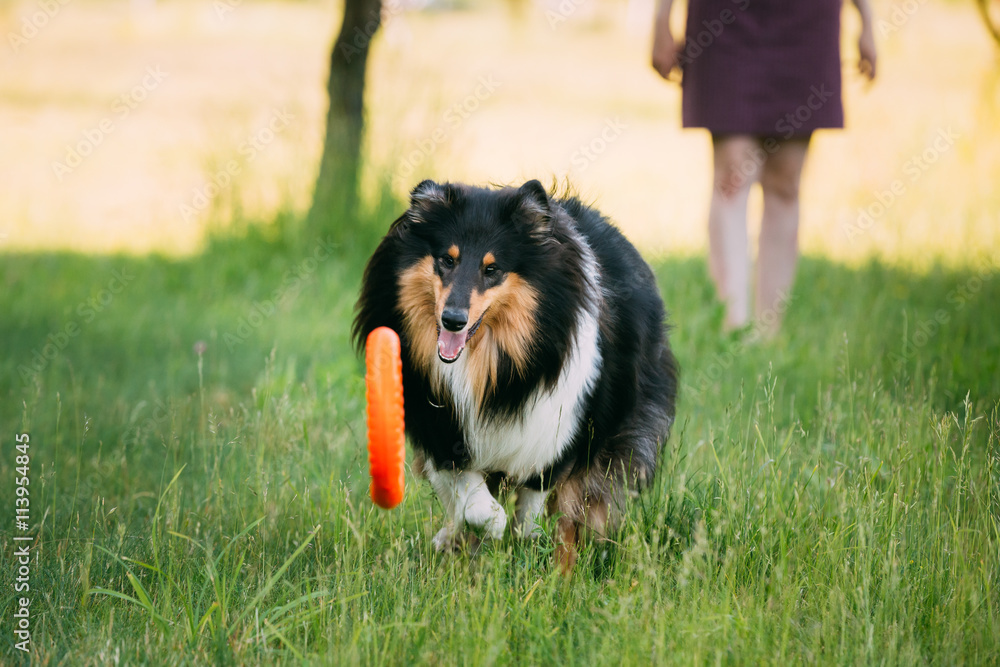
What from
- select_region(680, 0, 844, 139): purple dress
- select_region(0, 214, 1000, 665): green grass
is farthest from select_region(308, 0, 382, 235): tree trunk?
select_region(680, 0, 844, 139): purple dress

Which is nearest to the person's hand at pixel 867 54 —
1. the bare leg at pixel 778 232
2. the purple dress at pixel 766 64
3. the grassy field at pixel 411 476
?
the purple dress at pixel 766 64

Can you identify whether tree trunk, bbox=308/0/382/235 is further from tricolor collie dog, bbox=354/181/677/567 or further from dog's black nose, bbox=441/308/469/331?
dog's black nose, bbox=441/308/469/331

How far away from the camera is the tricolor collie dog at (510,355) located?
3096mm

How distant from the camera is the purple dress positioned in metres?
4.98

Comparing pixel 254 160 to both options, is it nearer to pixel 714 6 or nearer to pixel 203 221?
pixel 203 221

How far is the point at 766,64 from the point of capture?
16.5ft

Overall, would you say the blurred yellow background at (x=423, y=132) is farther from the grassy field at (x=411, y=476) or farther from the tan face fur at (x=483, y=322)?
the tan face fur at (x=483, y=322)

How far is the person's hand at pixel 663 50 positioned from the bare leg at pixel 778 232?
82cm

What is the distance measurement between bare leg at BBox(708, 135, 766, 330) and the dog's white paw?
8.99 feet

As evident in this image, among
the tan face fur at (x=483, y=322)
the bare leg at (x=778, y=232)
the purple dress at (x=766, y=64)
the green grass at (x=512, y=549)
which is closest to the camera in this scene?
the green grass at (x=512, y=549)

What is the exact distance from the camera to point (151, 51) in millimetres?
25531

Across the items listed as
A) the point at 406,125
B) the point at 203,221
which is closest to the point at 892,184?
the point at 406,125

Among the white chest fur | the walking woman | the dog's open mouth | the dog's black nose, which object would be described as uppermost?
Result: the walking woman

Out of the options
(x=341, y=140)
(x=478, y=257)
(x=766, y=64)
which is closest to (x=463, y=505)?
(x=478, y=257)
